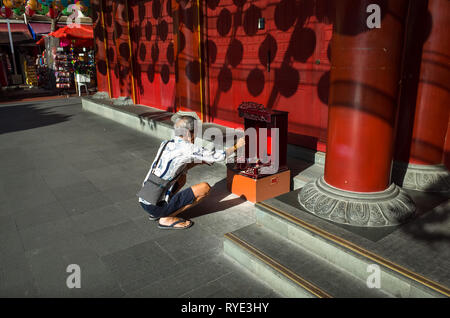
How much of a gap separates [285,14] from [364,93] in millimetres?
3431

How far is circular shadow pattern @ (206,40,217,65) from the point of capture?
859cm

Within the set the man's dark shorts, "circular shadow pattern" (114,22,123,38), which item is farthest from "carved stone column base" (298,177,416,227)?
"circular shadow pattern" (114,22,123,38)

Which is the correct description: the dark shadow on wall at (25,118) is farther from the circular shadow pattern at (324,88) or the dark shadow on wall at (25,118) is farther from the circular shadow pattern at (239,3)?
the circular shadow pattern at (324,88)

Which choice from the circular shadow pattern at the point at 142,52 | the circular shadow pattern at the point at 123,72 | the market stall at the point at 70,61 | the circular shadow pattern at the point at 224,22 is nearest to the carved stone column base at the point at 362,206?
the circular shadow pattern at the point at 224,22

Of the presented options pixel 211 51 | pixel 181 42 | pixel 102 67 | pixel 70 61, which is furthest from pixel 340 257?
pixel 70 61

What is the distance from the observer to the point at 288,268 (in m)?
3.44

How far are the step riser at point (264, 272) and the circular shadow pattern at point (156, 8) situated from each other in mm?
8877

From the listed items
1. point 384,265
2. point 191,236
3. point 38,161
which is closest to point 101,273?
point 191,236

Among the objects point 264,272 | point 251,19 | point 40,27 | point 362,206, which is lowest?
point 264,272

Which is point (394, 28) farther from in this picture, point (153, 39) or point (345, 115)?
point (153, 39)

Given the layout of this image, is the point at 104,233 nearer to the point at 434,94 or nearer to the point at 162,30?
the point at 434,94

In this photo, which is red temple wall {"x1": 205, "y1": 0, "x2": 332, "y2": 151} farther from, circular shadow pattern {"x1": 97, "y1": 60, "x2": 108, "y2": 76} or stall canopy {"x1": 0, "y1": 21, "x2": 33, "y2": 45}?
stall canopy {"x1": 0, "y1": 21, "x2": 33, "y2": 45}

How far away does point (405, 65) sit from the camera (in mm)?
4641

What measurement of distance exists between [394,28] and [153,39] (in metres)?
9.07
